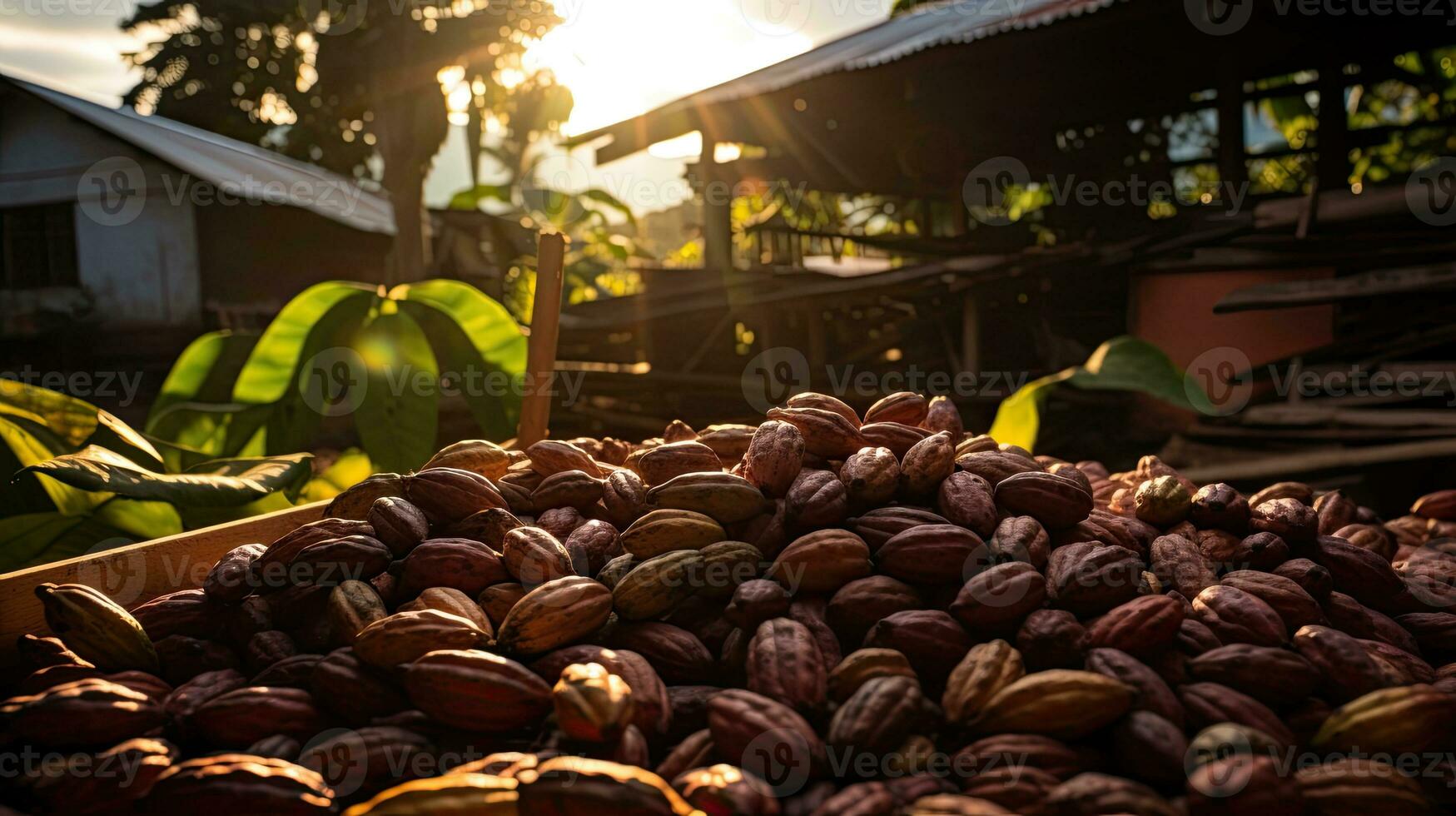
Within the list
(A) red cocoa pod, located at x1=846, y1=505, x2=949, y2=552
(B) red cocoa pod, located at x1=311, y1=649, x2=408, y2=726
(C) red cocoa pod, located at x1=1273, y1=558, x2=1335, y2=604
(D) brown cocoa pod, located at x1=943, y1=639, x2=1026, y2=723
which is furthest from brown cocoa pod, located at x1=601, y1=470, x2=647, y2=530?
(C) red cocoa pod, located at x1=1273, y1=558, x2=1335, y2=604

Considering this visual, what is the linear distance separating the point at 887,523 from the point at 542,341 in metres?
1.34

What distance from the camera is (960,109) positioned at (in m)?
6.88

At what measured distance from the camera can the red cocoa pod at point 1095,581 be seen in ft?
4.27

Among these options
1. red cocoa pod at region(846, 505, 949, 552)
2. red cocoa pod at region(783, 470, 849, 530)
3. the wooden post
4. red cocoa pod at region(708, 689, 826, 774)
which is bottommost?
red cocoa pod at region(708, 689, 826, 774)

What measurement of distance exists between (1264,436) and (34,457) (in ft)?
14.3

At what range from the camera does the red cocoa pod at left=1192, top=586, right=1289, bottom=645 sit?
127cm

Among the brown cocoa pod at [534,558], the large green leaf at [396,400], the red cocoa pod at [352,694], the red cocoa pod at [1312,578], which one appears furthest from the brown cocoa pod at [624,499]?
the large green leaf at [396,400]

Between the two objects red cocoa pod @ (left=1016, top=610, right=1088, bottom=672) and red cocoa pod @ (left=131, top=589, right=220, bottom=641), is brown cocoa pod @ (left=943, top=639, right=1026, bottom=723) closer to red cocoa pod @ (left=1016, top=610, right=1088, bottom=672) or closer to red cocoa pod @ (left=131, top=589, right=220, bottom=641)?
red cocoa pod @ (left=1016, top=610, right=1088, bottom=672)

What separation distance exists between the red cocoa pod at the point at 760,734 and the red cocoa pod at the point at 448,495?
0.66m

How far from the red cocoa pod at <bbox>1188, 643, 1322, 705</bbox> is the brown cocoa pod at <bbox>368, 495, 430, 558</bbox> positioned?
3.96 ft

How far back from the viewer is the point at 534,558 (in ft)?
4.54

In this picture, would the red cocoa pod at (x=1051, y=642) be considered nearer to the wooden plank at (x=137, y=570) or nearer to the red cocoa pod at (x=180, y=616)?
the red cocoa pod at (x=180, y=616)

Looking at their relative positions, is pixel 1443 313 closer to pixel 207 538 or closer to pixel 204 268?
pixel 207 538

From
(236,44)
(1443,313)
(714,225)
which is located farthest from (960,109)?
(236,44)
